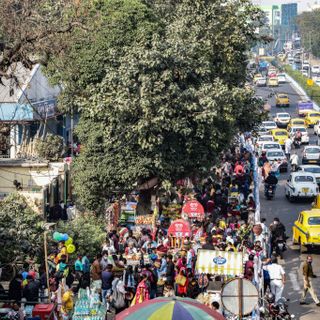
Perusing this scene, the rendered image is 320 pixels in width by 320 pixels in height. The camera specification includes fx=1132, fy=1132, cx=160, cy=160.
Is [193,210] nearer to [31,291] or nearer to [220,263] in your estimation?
[220,263]

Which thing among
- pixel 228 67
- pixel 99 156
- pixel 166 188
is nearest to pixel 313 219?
pixel 166 188

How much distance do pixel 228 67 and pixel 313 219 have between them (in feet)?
31.2

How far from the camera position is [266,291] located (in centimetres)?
2438

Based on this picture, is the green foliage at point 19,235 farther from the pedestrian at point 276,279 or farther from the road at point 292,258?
the road at point 292,258

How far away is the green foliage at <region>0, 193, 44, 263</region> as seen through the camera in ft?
82.0

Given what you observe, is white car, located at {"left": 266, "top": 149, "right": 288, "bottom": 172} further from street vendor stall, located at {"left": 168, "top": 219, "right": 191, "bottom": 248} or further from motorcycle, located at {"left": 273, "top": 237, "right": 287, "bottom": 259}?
street vendor stall, located at {"left": 168, "top": 219, "right": 191, "bottom": 248}

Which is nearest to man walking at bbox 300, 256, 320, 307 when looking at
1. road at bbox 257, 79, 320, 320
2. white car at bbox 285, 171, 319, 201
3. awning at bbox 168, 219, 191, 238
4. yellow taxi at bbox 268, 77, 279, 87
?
road at bbox 257, 79, 320, 320

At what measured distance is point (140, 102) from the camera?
104 ft

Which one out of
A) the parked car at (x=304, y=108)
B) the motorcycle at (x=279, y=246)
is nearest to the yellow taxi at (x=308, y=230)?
the motorcycle at (x=279, y=246)

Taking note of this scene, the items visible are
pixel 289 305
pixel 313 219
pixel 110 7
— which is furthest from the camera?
Result: pixel 110 7

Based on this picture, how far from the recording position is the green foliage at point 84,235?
2659cm

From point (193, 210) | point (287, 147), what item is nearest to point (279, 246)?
point (193, 210)

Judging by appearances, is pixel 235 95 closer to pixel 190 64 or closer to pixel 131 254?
pixel 190 64

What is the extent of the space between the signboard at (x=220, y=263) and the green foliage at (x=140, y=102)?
944 cm
